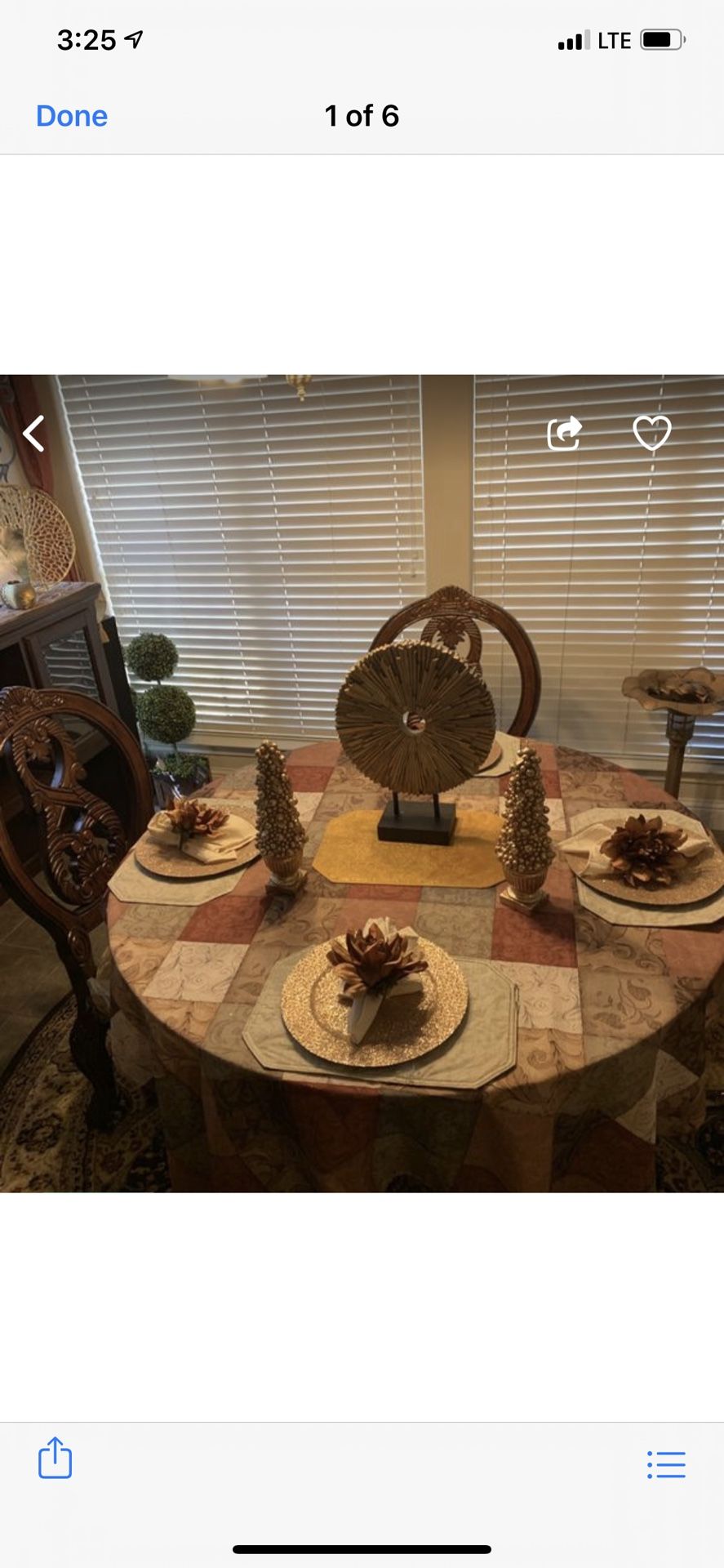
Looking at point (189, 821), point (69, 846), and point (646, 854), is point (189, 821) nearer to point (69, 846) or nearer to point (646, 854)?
point (69, 846)

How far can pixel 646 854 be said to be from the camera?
1219mm

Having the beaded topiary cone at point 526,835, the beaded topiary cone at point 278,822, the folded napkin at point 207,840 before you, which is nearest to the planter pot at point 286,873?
the beaded topiary cone at point 278,822

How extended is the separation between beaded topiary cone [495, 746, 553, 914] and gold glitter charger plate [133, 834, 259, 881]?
1.47 feet

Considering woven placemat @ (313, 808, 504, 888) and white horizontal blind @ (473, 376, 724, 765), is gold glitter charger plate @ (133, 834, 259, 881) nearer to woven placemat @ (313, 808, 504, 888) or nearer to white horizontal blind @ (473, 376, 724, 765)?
woven placemat @ (313, 808, 504, 888)

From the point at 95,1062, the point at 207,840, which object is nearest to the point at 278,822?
the point at 207,840

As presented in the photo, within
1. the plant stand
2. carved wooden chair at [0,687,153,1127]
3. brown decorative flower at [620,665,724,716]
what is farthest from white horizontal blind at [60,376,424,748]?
carved wooden chair at [0,687,153,1127]

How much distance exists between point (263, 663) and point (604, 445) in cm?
130

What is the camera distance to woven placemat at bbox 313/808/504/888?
130cm

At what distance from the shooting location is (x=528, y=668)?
2.00m

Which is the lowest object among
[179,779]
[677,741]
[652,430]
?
[179,779]

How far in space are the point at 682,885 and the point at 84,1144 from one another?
1215mm

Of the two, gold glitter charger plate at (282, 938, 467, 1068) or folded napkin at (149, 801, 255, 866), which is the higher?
folded napkin at (149, 801, 255, 866)
